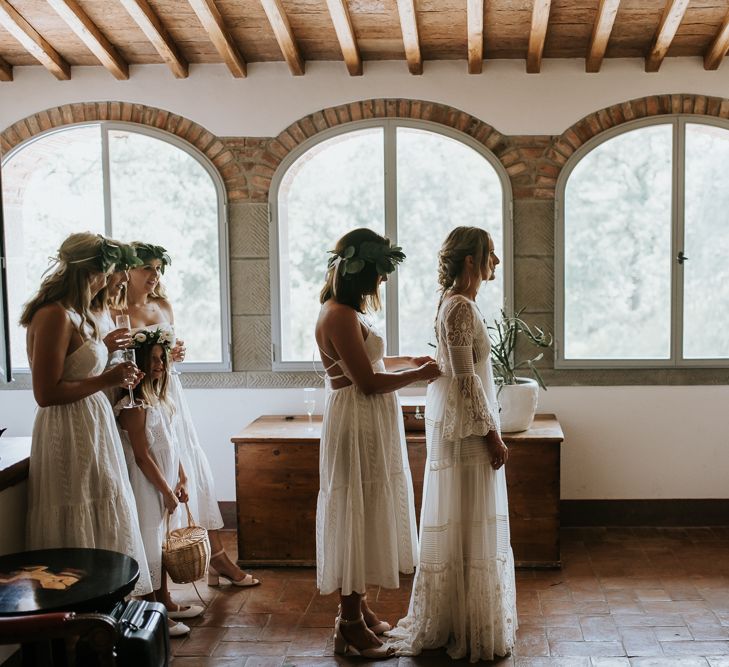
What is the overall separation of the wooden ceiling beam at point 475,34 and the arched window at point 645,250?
0.82 metres

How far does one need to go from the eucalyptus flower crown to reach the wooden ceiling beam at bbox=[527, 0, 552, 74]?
257 centimetres

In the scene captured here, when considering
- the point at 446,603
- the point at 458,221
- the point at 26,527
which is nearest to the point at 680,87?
the point at 458,221

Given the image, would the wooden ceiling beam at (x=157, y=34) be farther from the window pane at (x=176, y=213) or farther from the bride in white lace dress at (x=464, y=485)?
the bride in white lace dress at (x=464, y=485)

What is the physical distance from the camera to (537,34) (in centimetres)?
A: 436

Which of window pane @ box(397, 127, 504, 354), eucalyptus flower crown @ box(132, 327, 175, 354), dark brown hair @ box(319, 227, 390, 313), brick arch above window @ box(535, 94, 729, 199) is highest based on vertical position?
brick arch above window @ box(535, 94, 729, 199)

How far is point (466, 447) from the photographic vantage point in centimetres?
307

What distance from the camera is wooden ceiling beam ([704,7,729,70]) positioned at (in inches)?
172

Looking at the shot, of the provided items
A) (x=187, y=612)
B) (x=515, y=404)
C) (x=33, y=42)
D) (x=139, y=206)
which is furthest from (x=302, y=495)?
(x=33, y=42)

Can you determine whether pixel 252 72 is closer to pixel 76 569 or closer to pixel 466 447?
pixel 466 447

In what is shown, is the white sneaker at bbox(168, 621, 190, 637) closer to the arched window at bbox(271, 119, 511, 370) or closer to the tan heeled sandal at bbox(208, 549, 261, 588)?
the tan heeled sandal at bbox(208, 549, 261, 588)

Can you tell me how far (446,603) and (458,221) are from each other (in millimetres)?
2527

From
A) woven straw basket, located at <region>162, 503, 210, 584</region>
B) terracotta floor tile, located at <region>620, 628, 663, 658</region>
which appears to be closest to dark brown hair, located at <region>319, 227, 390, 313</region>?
woven straw basket, located at <region>162, 503, 210, 584</region>

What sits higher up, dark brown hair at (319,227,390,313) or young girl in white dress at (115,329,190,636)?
dark brown hair at (319,227,390,313)

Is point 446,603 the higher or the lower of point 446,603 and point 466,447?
the lower
